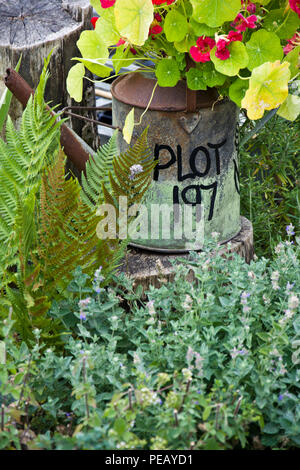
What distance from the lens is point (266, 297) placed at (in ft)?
4.13

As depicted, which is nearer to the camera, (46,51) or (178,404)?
(178,404)

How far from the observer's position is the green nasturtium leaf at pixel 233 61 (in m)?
1.40

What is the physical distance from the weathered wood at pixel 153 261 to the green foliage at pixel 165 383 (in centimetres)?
36

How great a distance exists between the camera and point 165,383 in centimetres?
113

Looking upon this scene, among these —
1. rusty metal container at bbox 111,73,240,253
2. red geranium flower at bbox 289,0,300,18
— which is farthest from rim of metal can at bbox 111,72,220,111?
red geranium flower at bbox 289,0,300,18

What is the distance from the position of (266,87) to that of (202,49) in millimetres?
188

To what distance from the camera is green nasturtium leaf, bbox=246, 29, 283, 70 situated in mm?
1438

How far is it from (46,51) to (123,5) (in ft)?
2.66

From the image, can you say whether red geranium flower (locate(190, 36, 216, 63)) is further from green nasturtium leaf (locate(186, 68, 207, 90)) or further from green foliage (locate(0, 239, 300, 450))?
green foliage (locate(0, 239, 300, 450))

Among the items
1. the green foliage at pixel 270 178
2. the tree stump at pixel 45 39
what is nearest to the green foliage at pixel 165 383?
the green foliage at pixel 270 178

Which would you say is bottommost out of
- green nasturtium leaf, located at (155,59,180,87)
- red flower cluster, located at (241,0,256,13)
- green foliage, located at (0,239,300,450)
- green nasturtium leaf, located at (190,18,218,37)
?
green foliage, located at (0,239,300,450)

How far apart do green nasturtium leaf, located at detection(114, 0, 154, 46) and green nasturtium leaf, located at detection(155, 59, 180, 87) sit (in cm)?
15

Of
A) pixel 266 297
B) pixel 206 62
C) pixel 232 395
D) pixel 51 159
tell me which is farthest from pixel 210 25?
pixel 232 395
